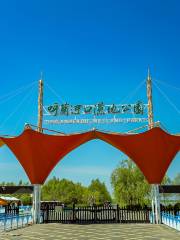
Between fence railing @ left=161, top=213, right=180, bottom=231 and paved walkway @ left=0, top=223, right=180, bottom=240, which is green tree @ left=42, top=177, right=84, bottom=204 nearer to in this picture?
fence railing @ left=161, top=213, right=180, bottom=231

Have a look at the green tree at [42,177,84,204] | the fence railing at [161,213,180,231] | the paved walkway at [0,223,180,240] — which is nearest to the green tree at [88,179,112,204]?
the green tree at [42,177,84,204]

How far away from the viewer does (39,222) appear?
22422mm

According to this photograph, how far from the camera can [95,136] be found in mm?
23203

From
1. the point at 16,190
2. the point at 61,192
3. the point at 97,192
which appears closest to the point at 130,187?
the point at 16,190

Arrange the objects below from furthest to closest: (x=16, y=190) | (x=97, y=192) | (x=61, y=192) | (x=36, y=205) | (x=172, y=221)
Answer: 1. (x=97, y=192)
2. (x=61, y=192)
3. (x=16, y=190)
4. (x=36, y=205)
5. (x=172, y=221)

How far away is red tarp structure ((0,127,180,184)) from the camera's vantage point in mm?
22031

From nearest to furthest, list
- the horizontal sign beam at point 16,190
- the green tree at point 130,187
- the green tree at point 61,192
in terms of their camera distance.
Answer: the horizontal sign beam at point 16,190 < the green tree at point 130,187 < the green tree at point 61,192

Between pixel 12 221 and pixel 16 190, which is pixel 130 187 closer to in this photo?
pixel 16 190

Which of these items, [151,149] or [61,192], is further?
[61,192]

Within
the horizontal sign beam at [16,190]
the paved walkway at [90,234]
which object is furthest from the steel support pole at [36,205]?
the paved walkway at [90,234]

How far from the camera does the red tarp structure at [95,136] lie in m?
22.0

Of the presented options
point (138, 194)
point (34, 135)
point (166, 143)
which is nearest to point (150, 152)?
point (166, 143)

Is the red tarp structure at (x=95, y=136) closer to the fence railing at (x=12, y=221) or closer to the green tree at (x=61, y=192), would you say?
the fence railing at (x=12, y=221)

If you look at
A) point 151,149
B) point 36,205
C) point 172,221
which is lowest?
point 172,221
